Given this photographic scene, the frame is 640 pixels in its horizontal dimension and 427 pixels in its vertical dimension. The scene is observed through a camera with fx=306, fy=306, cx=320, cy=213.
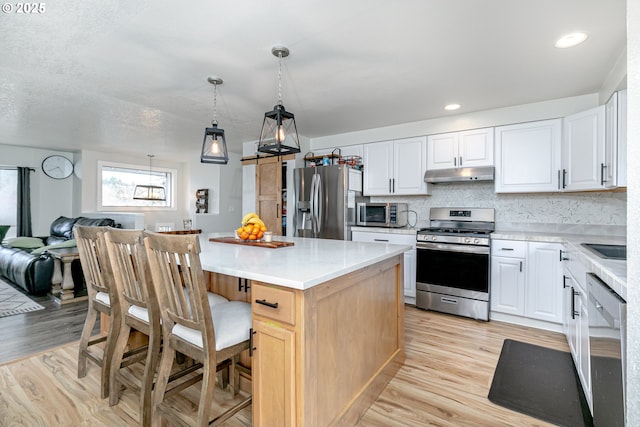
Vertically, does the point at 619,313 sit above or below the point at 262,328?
above

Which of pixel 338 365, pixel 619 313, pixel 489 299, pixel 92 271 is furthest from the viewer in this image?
pixel 489 299

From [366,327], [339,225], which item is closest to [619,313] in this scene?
[366,327]

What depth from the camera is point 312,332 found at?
53.9 inches

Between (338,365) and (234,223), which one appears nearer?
(338,365)

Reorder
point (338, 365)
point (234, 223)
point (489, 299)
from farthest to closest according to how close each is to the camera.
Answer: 1. point (234, 223)
2. point (489, 299)
3. point (338, 365)

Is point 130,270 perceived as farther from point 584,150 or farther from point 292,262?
point 584,150

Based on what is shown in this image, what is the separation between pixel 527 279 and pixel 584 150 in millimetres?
1295

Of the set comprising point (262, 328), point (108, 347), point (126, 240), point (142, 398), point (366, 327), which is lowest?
point (142, 398)

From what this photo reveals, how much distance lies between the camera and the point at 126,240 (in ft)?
5.42

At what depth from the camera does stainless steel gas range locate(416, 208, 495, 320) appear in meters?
3.20

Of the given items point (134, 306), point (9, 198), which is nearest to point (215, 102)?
point (134, 306)

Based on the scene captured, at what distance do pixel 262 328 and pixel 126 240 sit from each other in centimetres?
90

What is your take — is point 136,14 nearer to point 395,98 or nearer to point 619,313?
Result: point 395,98

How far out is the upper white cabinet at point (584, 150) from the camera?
2555 millimetres
